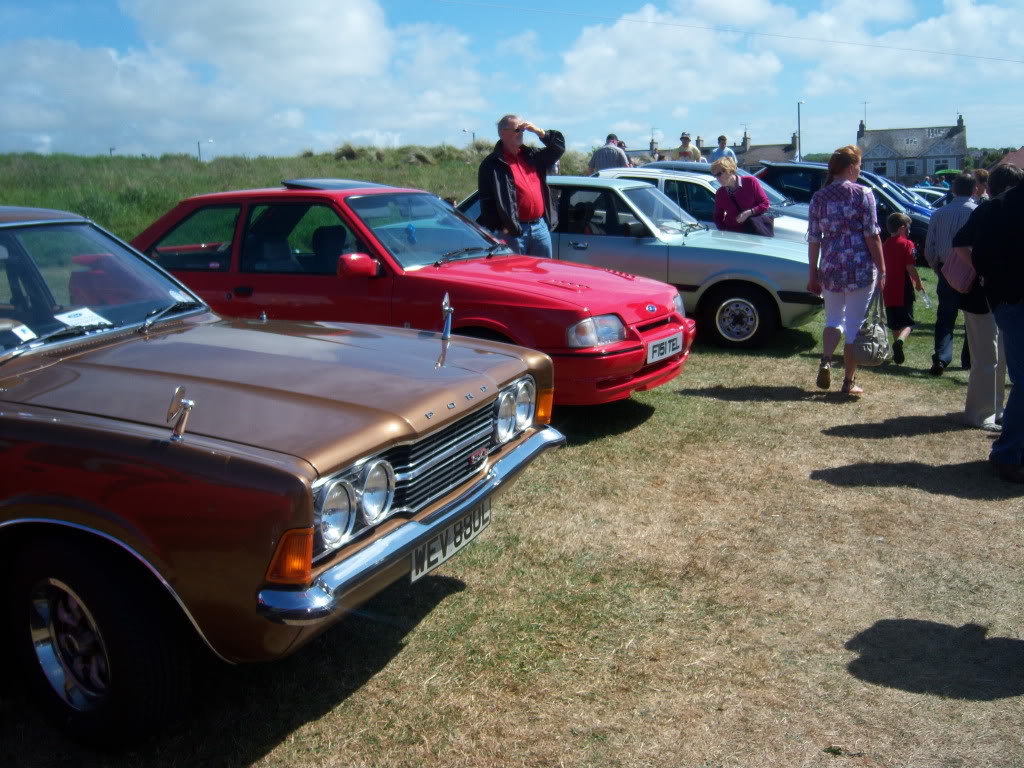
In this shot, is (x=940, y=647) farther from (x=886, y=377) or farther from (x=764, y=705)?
(x=886, y=377)

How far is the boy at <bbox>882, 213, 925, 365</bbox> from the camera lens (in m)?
8.44

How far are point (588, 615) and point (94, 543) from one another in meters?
1.90

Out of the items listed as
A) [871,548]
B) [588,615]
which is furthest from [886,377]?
[588,615]

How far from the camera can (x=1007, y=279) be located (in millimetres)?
4898

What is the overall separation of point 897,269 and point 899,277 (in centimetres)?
9

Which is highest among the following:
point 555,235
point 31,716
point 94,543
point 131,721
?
point 555,235

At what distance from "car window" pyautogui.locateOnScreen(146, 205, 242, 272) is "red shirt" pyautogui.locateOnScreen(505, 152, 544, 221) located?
2398mm

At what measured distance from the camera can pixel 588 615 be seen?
12.2 ft

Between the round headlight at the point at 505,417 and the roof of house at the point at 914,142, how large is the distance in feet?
252

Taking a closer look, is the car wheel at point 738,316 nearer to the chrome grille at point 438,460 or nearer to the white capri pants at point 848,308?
the white capri pants at point 848,308

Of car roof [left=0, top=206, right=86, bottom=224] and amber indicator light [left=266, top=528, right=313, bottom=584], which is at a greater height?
car roof [left=0, top=206, right=86, bottom=224]

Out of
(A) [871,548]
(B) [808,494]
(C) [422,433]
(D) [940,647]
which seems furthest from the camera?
(B) [808,494]

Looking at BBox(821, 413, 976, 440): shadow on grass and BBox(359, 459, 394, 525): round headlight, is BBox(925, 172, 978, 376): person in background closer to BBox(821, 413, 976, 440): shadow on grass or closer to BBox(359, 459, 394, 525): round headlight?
BBox(821, 413, 976, 440): shadow on grass

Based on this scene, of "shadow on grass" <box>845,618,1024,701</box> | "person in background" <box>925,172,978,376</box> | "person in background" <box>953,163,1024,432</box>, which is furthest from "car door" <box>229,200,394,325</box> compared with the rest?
"person in background" <box>925,172,978,376</box>
